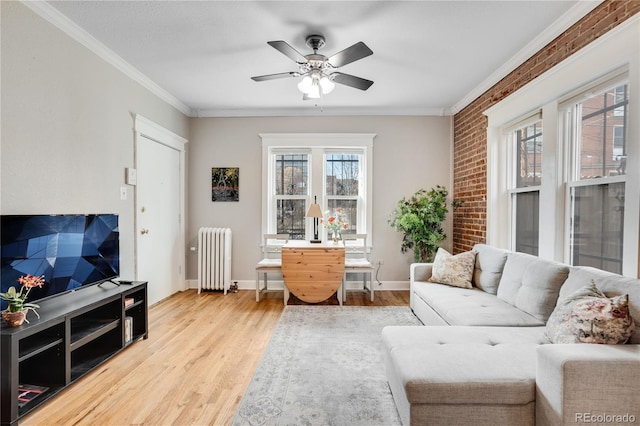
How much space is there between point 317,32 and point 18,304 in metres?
2.53

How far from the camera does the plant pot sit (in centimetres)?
162

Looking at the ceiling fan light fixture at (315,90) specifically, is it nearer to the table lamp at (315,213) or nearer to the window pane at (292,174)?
the table lamp at (315,213)

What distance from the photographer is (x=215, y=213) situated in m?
4.38

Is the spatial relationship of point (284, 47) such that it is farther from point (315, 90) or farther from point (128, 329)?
point (128, 329)

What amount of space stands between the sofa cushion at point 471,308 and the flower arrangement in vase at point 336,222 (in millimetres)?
1446

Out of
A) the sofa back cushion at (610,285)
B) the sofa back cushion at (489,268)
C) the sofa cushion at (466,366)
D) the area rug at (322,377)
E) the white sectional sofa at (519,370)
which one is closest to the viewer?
the white sectional sofa at (519,370)

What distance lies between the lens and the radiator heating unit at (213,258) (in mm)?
4145

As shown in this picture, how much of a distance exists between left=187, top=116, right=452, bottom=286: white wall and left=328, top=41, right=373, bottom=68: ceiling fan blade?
2.06m

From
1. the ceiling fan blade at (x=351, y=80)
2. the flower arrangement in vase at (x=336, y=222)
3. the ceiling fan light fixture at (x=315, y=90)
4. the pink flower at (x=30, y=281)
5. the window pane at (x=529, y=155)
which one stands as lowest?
the pink flower at (x=30, y=281)

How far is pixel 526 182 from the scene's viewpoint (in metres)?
2.97

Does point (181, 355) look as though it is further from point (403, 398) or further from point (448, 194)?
point (448, 194)

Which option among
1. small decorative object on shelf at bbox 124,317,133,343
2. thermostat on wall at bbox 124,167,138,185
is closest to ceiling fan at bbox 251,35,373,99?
thermostat on wall at bbox 124,167,138,185

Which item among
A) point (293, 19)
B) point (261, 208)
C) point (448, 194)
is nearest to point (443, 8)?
point (293, 19)

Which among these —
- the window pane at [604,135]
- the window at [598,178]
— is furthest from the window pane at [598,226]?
the window pane at [604,135]
